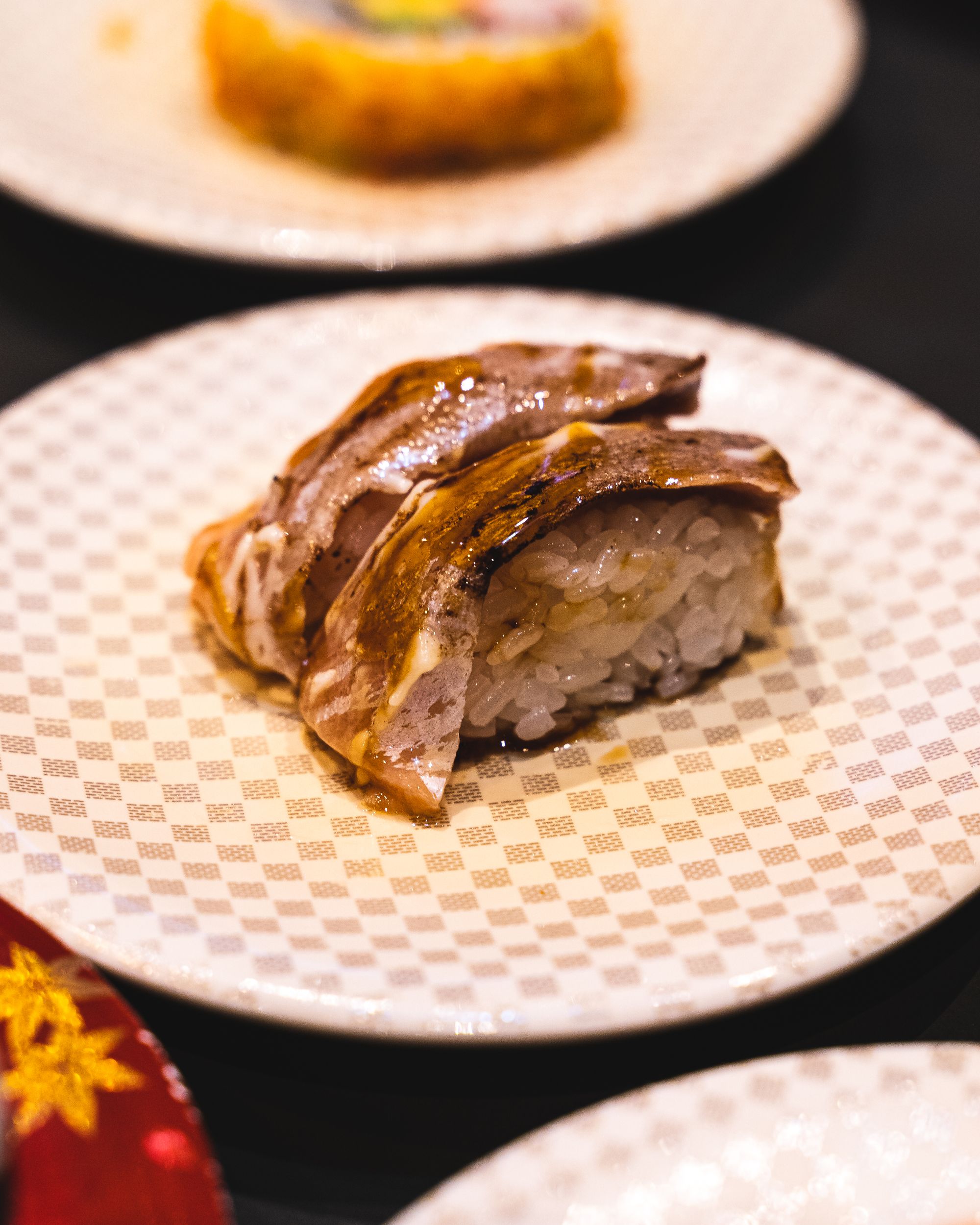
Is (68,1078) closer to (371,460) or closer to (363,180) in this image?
(371,460)

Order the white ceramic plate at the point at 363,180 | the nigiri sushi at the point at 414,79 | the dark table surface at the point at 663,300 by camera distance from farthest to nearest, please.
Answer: the nigiri sushi at the point at 414,79 < the white ceramic plate at the point at 363,180 < the dark table surface at the point at 663,300

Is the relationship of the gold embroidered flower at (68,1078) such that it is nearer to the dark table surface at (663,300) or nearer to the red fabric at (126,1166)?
the red fabric at (126,1166)

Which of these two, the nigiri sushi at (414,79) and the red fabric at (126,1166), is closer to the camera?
the red fabric at (126,1166)

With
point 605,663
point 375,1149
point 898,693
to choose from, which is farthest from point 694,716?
point 375,1149

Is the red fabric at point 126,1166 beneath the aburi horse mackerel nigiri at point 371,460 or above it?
beneath

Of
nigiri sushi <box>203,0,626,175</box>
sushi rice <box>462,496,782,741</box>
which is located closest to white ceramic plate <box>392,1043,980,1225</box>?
sushi rice <box>462,496,782,741</box>

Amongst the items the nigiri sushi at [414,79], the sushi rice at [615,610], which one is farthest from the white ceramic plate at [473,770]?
the nigiri sushi at [414,79]
